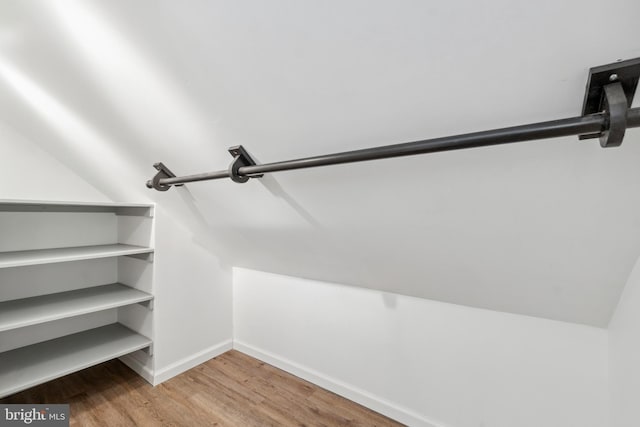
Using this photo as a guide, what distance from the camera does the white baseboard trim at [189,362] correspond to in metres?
1.98

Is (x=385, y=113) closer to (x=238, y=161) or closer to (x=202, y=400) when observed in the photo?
(x=238, y=161)

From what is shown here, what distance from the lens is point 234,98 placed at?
87 cm

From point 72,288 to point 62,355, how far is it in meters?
0.50

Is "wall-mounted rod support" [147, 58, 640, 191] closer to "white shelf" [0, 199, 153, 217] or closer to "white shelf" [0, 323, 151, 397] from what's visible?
"white shelf" [0, 199, 153, 217]

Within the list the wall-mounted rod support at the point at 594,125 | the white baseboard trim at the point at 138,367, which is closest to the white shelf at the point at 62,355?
the white baseboard trim at the point at 138,367

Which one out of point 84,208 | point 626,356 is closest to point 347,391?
point 626,356

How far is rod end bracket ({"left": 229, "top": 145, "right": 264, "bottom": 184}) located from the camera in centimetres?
102

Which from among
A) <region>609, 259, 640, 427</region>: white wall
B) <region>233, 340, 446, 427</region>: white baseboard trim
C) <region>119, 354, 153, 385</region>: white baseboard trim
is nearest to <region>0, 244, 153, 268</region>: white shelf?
<region>119, 354, 153, 385</region>: white baseboard trim

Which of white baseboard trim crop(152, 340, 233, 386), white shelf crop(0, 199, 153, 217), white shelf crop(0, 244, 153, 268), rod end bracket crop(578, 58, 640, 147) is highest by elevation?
rod end bracket crop(578, 58, 640, 147)

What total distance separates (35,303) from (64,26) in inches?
68.5

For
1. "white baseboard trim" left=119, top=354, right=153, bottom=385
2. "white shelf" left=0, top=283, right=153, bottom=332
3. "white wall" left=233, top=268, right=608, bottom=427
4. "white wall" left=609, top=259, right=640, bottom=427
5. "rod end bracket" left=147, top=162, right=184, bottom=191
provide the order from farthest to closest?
"white baseboard trim" left=119, top=354, right=153, bottom=385, "white shelf" left=0, top=283, right=153, bottom=332, "rod end bracket" left=147, top=162, right=184, bottom=191, "white wall" left=233, top=268, right=608, bottom=427, "white wall" left=609, top=259, right=640, bottom=427

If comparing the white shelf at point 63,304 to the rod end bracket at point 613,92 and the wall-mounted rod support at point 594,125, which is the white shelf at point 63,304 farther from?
the rod end bracket at point 613,92

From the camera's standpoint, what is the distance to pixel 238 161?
1.04 m

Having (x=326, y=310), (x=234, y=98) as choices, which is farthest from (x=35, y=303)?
(x=234, y=98)
